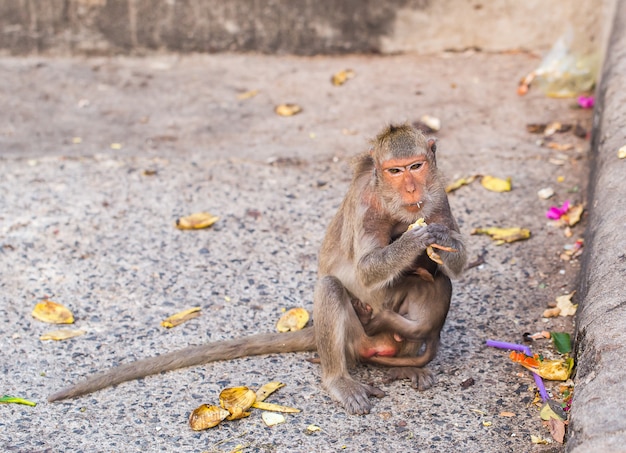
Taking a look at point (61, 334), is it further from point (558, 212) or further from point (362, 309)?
point (558, 212)

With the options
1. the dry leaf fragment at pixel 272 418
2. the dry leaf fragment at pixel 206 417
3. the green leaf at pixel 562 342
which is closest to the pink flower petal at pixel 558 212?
the green leaf at pixel 562 342

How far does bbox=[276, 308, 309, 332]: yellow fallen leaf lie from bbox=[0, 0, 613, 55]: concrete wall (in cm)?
400

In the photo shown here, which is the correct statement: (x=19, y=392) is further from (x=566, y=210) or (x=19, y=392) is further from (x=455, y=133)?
(x=455, y=133)

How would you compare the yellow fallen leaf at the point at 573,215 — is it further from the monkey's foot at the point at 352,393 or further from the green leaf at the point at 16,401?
the green leaf at the point at 16,401

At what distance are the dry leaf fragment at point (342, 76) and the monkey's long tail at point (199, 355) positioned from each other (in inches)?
148

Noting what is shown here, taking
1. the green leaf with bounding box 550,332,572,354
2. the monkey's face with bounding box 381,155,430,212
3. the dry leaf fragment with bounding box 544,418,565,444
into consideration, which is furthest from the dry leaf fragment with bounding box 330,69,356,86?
the dry leaf fragment with bounding box 544,418,565,444

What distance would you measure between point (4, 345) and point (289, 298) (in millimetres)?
1420

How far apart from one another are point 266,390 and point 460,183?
8.11 feet

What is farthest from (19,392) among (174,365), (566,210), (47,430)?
(566,210)

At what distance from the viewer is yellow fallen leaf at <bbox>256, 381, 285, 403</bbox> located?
13.1 feet

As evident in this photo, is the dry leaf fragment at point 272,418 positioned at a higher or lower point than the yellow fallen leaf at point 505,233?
lower

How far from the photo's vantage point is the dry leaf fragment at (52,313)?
185 inches

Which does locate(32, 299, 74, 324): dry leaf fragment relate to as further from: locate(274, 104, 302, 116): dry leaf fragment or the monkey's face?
locate(274, 104, 302, 116): dry leaf fragment

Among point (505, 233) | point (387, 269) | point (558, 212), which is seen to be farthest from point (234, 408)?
point (558, 212)
